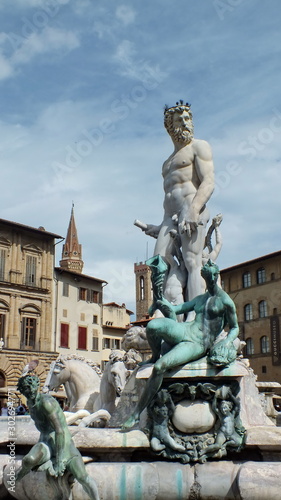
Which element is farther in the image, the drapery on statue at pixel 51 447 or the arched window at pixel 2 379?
the arched window at pixel 2 379

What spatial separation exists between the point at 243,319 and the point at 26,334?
21986 millimetres

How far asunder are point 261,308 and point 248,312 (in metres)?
1.97

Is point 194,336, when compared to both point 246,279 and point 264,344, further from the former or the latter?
point 246,279

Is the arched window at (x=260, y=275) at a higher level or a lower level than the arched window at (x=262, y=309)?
higher

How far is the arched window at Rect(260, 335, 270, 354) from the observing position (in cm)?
5031

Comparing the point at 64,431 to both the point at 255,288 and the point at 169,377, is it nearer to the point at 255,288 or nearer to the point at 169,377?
the point at 169,377

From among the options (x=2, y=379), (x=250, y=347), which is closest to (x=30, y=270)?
(x=2, y=379)

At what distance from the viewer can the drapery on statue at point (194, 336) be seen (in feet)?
15.5

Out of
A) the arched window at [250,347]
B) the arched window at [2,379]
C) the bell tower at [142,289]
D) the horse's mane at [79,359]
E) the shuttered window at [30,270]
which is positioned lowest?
the arched window at [2,379]

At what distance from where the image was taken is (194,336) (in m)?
4.87

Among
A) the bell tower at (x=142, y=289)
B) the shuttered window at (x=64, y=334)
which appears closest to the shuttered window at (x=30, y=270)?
the shuttered window at (x=64, y=334)

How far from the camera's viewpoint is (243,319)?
176ft

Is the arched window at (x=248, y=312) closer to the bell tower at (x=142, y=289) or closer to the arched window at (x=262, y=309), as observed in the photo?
the arched window at (x=262, y=309)

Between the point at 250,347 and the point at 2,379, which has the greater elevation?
the point at 250,347
